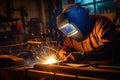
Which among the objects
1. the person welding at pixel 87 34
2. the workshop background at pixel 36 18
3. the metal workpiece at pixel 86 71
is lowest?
the metal workpiece at pixel 86 71

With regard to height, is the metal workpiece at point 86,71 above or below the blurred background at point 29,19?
below

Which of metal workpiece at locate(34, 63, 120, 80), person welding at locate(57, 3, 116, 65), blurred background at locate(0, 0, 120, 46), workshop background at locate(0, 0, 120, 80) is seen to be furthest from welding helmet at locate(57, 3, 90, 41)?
blurred background at locate(0, 0, 120, 46)

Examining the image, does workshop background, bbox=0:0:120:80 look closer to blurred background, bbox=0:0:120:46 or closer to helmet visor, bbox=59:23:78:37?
blurred background, bbox=0:0:120:46

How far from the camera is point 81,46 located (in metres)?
4.45

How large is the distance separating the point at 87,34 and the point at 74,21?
1.50 feet

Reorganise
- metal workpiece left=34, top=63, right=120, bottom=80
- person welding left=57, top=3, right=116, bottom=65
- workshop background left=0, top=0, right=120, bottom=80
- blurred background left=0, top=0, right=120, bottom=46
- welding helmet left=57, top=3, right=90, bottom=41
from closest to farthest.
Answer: metal workpiece left=34, top=63, right=120, bottom=80, person welding left=57, top=3, right=116, bottom=65, welding helmet left=57, top=3, right=90, bottom=41, workshop background left=0, top=0, right=120, bottom=80, blurred background left=0, top=0, right=120, bottom=46

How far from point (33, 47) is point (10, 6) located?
780cm

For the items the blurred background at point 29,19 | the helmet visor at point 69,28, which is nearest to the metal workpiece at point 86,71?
the helmet visor at point 69,28

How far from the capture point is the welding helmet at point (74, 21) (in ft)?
12.8

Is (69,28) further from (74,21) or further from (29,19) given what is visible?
(29,19)

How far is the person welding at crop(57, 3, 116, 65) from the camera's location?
3.60 meters

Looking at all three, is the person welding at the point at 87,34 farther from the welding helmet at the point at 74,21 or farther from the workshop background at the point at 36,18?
the workshop background at the point at 36,18

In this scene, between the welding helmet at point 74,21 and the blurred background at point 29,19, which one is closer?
the welding helmet at point 74,21

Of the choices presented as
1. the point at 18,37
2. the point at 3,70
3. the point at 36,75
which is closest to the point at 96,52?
the point at 36,75
